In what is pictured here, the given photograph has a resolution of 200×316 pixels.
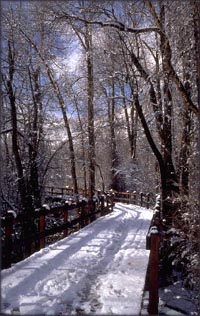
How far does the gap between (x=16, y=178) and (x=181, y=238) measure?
577cm

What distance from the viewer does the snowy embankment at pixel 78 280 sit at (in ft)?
11.2

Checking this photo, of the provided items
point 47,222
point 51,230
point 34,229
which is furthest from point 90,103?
point 51,230

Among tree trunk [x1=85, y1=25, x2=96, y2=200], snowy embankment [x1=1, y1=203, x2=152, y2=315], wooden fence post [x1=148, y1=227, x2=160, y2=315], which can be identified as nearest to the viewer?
snowy embankment [x1=1, y1=203, x2=152, y2=315]

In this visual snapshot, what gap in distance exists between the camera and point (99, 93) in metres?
10.0

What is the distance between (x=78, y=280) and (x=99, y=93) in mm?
6655

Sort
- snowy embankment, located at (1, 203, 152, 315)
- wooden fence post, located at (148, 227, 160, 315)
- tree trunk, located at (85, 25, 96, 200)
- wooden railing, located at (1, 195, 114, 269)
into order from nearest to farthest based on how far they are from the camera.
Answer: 1. snowy embankment, located at (1, 203, 152, 315)
2. wooden fence post, located at (148, 227, 160, 315)
3. wooden railing, located at (1, 195, 114, 269)
4. tree trunk, located at (85, 25, 96, 200)

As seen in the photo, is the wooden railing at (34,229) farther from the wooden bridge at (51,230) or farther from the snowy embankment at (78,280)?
the snowy embankment at (78,280)

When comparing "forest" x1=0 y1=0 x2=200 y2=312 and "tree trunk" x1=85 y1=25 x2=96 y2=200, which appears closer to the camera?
"forest" x1=0 y1=0 x2=200 y2=312

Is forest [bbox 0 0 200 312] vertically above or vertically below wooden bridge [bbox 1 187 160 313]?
above

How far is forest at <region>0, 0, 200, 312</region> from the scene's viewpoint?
545cm

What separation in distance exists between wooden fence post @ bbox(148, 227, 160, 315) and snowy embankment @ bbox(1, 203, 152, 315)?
15 centimetres

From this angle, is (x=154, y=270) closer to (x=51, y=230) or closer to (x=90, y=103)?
(x=51, y=230)

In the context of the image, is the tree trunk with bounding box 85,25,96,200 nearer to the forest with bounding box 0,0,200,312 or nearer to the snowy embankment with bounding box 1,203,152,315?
the forest with bounding box 0,0,200,312

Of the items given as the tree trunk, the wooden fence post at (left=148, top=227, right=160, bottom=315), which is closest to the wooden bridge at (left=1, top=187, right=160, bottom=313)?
the wooden fence post at (left=148, top=227, right=160, bottom=315)
